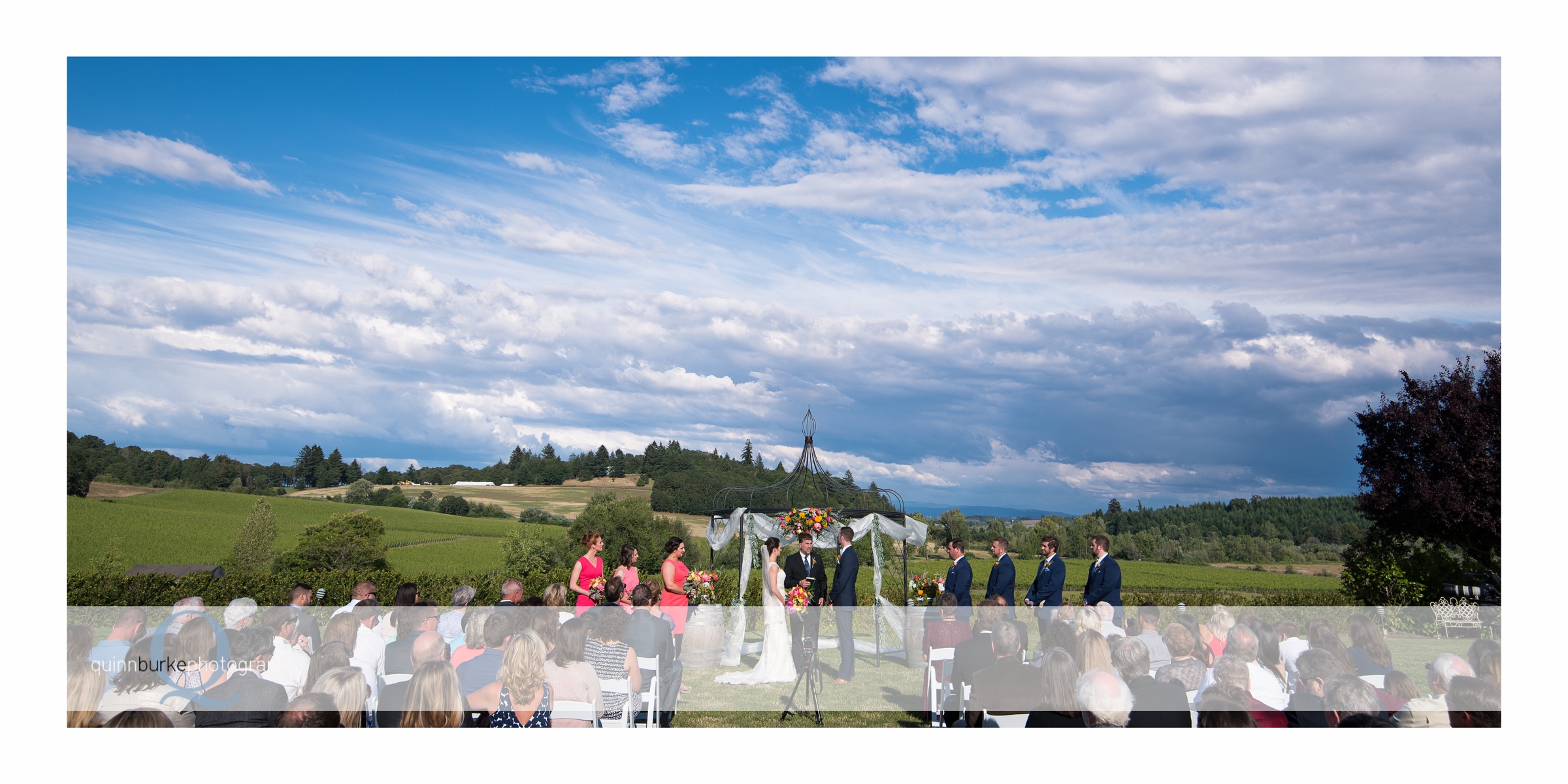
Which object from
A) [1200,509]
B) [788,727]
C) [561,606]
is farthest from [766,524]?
[1200,509]

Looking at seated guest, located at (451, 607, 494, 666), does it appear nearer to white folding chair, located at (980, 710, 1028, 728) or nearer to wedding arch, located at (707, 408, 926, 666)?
white folding chair, located at (980, 710, 1028, 728)

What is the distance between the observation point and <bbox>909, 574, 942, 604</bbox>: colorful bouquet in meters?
9.30

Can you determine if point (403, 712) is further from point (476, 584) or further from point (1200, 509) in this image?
point (1200, 509)

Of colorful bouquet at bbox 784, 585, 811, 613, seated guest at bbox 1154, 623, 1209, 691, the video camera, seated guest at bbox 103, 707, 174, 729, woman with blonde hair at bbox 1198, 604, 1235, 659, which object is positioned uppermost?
seated guest at bbox 103, 707, 174, 729

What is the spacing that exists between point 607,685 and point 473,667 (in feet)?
2.65

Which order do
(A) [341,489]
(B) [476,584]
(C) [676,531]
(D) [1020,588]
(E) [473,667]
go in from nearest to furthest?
→ 1. (E) [473,667]
2. (B) [476,584]
3. (D) [1020,588]
4. (C) [676,531]
5. (A) [341,489]

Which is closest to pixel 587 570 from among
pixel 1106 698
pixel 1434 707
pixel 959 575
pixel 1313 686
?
pixel 959 575

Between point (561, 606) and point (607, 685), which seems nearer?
point (607, 685)

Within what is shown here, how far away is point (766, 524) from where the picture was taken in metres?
11.3

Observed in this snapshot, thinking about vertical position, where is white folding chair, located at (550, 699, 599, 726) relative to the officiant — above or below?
above

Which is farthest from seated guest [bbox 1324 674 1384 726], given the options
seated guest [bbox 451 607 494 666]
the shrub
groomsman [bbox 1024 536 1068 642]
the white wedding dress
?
the shrub

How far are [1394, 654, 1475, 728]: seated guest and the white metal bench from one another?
1332 cm

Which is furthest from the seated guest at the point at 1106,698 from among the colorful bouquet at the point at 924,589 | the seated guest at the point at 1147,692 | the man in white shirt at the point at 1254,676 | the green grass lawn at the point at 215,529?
the green grass lawn at the point at 215,529
